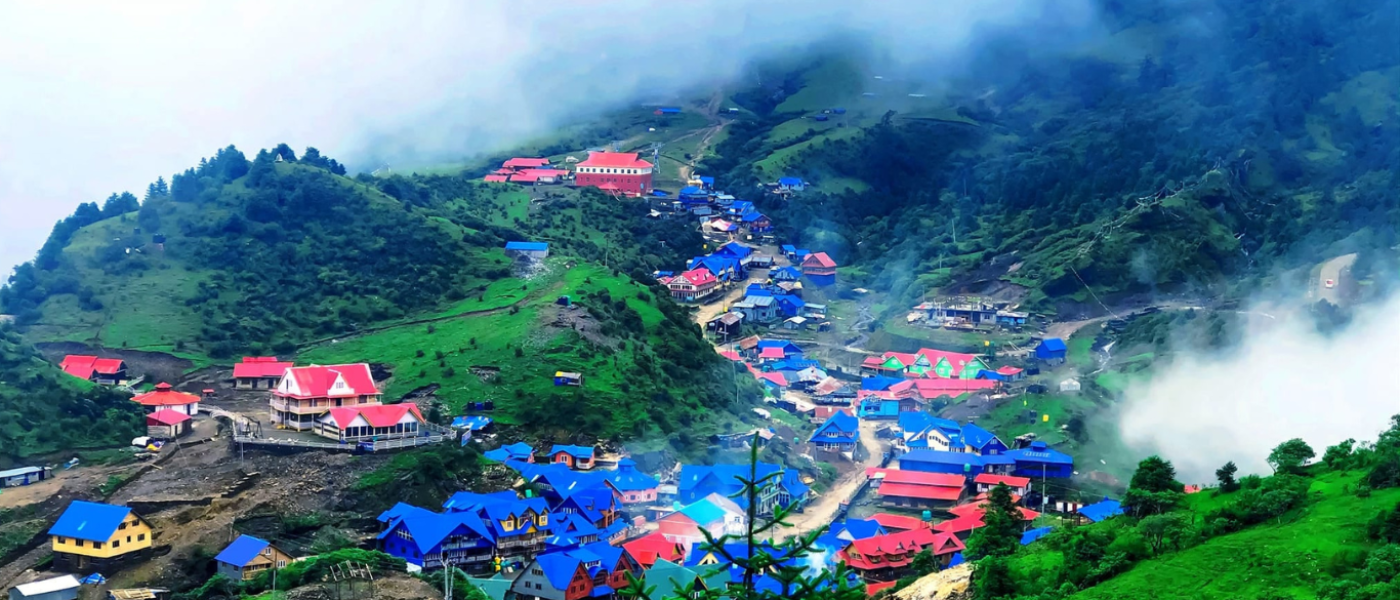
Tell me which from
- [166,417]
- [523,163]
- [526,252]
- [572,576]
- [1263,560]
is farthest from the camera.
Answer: [523,163]

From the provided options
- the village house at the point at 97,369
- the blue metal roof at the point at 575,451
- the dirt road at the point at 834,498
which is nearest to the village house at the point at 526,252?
the dirt road at the point at 834,498

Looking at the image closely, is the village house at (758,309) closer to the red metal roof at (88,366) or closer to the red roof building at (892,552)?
the red roof building at (892,552)

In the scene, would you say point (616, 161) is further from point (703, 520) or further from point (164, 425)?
point (703, 520)

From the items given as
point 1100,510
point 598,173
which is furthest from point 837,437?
point 598,173

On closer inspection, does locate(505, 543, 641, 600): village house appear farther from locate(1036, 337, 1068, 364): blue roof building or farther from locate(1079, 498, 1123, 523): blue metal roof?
locate(1036, 337, 1068, 364): blue roof building

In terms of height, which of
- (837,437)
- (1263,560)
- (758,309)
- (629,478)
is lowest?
(1263,560)

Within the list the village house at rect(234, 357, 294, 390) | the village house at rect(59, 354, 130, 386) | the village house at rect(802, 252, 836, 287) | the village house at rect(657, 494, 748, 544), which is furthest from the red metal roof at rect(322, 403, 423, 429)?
the village house at rect(802, 252, 836, 287)

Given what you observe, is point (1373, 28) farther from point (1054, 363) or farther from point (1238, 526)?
point (1238, 526)

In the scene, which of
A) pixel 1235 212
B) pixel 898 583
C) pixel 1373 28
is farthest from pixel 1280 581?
pixel 1373 28
